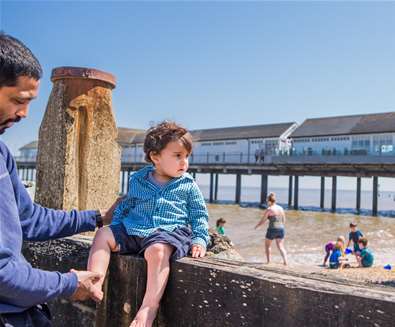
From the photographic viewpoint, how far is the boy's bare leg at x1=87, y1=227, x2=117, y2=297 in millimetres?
1806

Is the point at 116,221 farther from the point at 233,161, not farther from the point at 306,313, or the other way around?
the point at 233,161

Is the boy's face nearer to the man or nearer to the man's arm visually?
the man's arm

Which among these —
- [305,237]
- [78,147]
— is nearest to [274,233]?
[78,147]

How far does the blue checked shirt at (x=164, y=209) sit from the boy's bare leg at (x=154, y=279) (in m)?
0.14

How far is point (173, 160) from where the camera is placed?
199 centimetres

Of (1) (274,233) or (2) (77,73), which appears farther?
(1) (274,233)

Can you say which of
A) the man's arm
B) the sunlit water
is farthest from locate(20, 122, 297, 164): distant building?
the man's arm

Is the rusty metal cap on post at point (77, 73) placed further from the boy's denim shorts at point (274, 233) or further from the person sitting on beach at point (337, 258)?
the person sitting on beach at point (337, 258)

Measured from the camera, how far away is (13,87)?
4.34 feet

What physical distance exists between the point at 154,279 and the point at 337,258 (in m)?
10.1

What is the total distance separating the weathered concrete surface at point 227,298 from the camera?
4.30 feet

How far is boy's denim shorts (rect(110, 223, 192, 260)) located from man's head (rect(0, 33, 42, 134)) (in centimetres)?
75

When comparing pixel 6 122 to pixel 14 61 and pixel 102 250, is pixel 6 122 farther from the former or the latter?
pixel 102 250

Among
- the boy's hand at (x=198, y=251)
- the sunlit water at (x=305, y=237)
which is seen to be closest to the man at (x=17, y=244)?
the boy's hand at (x=198, y=251)
